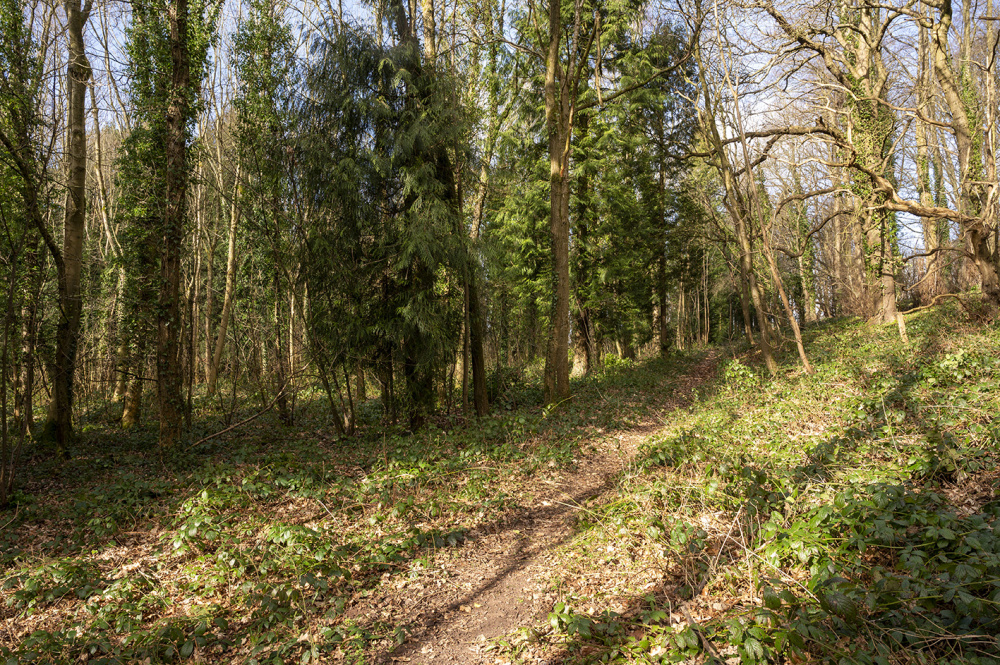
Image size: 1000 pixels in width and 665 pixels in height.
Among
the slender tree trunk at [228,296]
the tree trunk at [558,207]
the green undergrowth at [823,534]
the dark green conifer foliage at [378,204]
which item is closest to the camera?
the green undergrowth at [823,534]

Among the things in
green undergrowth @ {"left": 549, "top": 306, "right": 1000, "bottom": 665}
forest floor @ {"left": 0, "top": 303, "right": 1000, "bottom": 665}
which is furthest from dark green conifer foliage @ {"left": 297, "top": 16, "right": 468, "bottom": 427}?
green undergrowth @ {"left": 549, "top": 306, "right": 1000, "bottom": 665}

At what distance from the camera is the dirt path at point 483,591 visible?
3.74 metres

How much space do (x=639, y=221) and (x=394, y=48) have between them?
34.0ft

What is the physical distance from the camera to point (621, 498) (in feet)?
16.7

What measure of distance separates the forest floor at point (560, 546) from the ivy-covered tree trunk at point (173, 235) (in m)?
0.83

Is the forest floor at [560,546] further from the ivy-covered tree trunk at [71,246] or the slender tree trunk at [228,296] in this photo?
the slender tree trunk at [228,296]

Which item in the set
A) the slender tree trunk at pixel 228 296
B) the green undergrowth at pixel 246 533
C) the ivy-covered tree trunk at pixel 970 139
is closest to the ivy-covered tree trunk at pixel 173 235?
the green undergrowth at pixel 246 533

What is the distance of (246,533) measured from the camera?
5.22 m

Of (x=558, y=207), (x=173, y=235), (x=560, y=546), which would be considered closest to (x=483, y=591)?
(x=560, y=546)

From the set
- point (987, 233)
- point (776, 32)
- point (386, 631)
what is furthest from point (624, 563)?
point (776, 32)

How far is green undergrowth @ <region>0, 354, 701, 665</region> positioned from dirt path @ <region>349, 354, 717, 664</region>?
0.13 metres

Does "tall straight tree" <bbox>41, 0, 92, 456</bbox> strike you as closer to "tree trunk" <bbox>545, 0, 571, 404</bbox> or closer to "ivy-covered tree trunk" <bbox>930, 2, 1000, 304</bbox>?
"tree trunk" <bbox>545, 0, 571, 404</bbox>

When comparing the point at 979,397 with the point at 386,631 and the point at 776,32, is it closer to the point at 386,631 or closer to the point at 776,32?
the point at 386,631

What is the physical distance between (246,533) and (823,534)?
525 centimetres
